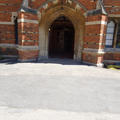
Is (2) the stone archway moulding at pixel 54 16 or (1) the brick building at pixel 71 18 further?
(2) the stone archway moulding at pixel 54 16

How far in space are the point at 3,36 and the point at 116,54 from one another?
9270 millimetres

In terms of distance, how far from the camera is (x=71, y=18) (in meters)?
8.15

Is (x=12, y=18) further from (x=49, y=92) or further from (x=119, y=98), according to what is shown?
(x=119, y=98)

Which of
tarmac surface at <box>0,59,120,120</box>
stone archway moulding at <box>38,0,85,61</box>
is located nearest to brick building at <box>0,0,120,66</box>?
stone archway moulding at <box>38,0,85,61</box>

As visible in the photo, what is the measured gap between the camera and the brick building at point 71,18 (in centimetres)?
688

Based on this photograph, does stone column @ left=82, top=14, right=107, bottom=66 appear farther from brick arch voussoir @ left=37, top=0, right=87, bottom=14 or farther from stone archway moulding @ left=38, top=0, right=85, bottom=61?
brick arch voussoir @ left=37, top=0, right=87, bottom=14

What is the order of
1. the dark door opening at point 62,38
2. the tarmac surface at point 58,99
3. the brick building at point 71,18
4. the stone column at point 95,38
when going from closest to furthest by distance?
1. the tarmac surface at point 58,99
2. the stone column at point 95,38
3. the brick building at point 71,18
4. the dark door opening at point 62,38

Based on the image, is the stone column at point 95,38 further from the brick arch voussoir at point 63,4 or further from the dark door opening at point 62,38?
the dark door opening at point 62,38

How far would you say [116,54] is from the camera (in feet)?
27.0

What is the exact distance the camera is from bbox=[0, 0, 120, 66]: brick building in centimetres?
688

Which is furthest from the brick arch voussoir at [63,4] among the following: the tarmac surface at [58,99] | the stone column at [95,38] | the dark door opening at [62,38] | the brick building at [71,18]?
the dark door opening at [62,38]

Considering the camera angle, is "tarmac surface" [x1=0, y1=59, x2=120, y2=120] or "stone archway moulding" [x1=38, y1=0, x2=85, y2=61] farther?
"stone archway moulding" [x1=38, y1=0, x2=85, y2=61]

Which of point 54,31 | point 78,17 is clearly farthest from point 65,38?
point 78,17

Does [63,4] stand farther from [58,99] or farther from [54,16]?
[58,99]
